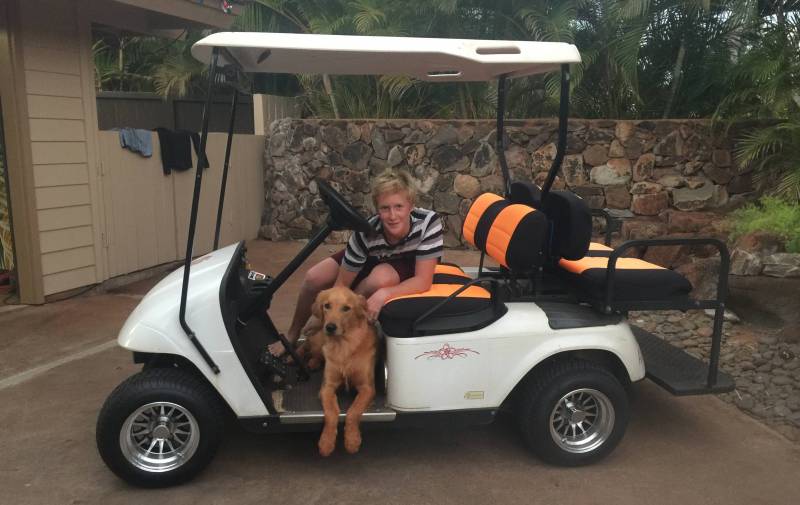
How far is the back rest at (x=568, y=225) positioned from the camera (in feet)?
11.4

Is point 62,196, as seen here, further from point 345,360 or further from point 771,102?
point 771,102

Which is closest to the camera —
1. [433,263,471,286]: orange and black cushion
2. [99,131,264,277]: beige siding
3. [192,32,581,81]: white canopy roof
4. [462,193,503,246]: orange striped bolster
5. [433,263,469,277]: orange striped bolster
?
[192,32,581,81]: white canopy roof

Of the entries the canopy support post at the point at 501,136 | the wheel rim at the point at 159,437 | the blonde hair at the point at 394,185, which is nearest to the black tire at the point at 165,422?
the wheel rim at the point at 159,437

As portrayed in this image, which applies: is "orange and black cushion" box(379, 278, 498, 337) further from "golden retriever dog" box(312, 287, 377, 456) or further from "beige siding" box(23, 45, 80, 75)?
"beige siding" box(23, 45, 80, 75)

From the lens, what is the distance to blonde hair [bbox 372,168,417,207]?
3533 millimetres

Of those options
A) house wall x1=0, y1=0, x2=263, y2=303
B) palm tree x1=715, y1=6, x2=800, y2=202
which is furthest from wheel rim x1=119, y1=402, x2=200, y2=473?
palm tree x1=715, y1=6, x2=800, y2=202

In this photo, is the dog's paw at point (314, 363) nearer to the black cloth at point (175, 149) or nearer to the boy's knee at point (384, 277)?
the boy's knee at point (384, 277)

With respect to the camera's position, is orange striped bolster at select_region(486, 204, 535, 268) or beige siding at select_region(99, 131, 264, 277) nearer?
orange striped bolster at select_region(486, 204, 535, 268)

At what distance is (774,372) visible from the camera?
466 centimetres

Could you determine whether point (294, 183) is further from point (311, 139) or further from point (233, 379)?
point (233, 379)

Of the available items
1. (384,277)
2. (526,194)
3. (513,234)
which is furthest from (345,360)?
(526,194)

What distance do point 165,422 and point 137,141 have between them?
196 inches

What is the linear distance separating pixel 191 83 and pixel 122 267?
6.02m

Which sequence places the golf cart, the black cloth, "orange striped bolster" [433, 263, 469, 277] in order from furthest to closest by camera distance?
the black cloth < "orange striped bolster" [433, 263, 469, 277] < the golf cart
